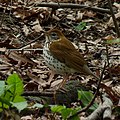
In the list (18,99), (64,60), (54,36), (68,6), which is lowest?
(64,60)

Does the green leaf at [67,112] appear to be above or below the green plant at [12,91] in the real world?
below

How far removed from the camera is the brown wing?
567 cm

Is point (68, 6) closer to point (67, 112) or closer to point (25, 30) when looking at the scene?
point (25, 30)

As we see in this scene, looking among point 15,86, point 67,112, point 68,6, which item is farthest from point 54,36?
point 68,6

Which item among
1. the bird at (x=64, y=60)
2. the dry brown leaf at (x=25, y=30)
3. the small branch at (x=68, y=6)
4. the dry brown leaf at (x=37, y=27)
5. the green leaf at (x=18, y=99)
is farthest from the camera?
the small branch at (x=68, y=6)

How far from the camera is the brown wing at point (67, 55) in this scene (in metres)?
5.67

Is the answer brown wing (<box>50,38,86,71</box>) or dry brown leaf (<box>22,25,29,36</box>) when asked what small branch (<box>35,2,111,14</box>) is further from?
brown wing (<box>50,38,86,71</box>)

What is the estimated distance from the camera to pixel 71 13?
9.61 meters

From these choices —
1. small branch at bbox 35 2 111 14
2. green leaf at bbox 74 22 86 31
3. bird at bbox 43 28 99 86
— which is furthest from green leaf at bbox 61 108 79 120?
small branch at bbox 35 2 111 14

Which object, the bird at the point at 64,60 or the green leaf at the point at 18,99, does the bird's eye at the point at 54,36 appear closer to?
the bird at the point at 64,60

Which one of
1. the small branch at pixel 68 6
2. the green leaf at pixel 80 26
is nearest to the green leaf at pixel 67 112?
the green leaf at pixel 80 26

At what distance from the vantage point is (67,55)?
18.8 feet

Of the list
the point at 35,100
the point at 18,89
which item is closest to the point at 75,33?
the point at 35,100

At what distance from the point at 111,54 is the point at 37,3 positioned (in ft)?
8.49
